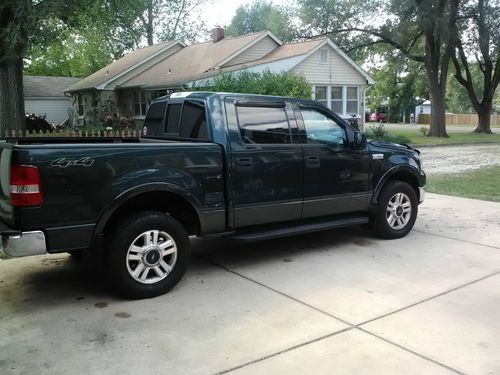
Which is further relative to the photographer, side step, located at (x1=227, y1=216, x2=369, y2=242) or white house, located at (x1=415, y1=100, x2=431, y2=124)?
Answer: white house, located at (x1=415, y1=100, x2=431, y2=124)

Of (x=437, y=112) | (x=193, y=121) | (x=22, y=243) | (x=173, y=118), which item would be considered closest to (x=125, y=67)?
(x=437, y=112)

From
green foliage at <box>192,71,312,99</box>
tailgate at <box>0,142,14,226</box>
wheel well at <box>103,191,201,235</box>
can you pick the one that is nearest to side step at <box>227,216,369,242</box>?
wheel well at <box>103,191,201,235</box>

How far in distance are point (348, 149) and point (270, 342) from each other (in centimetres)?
308

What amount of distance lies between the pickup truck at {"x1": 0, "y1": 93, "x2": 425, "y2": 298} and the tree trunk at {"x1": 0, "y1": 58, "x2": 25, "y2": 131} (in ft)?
41.8

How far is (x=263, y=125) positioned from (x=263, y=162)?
0.46 m

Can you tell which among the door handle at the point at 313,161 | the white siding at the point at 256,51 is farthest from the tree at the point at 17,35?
the door handle at the point at 313,161

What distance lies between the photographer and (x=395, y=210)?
22.0 feet

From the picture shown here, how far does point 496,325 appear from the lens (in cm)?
407

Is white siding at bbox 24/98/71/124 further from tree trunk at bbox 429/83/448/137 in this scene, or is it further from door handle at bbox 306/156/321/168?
door handle at bbox 306/156/321/168

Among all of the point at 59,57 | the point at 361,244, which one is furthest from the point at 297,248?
the point at 59,57

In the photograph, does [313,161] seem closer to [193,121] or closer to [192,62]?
[193,121]

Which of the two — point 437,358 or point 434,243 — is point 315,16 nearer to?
point 434,243

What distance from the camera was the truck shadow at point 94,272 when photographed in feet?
15.6

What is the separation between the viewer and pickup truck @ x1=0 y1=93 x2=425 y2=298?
4234 mm
